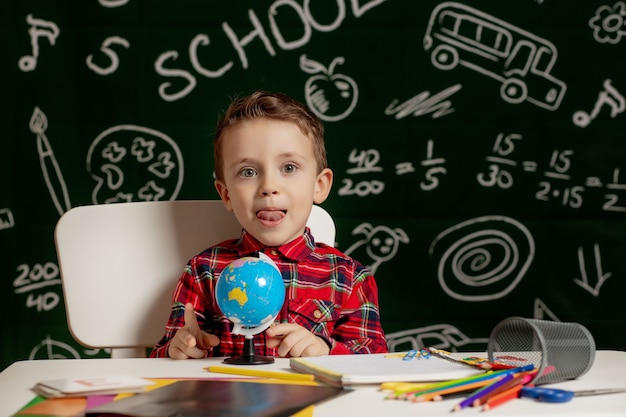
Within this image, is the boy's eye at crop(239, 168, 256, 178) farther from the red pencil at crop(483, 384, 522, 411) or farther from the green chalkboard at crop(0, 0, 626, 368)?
the green chalkboard at crop(0, 0, 626, 368)

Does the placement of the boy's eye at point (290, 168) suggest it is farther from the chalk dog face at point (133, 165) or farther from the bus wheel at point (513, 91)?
the bus wheel at point (513, 91)

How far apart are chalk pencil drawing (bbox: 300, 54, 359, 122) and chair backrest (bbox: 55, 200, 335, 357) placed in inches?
30.8

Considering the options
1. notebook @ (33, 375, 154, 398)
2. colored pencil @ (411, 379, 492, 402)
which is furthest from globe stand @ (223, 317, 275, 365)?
colored pencil @ (411, 379, 492, 402)

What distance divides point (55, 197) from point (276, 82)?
2.40ft

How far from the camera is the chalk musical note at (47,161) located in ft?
7.61

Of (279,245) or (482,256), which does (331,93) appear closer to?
(482,256)

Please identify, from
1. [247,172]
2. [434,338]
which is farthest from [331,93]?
[247,172]

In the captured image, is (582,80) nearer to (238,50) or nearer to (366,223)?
(366,223)

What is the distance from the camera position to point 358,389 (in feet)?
3.15

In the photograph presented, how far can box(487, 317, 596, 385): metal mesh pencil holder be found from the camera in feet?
3.24

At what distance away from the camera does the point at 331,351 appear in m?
1.42

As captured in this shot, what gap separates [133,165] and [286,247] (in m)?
0.92

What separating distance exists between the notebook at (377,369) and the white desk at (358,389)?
22mm

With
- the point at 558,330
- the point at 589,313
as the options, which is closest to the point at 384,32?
the point at 589,313
